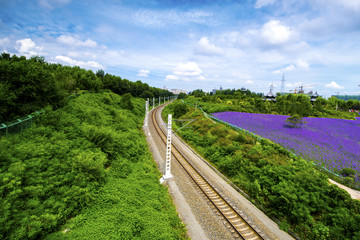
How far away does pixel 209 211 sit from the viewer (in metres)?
12.2

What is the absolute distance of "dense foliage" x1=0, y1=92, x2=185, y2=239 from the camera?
26.1 ft

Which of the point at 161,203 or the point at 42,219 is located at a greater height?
the point at 42,219

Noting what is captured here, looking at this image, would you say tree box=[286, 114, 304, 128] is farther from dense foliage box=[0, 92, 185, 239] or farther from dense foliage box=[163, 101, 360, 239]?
dense foliage box=[0, 92, 185, 239]

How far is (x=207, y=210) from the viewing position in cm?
1231

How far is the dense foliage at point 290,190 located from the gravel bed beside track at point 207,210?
109 centimetres

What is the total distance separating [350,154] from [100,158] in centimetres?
2800

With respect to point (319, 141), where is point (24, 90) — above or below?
above

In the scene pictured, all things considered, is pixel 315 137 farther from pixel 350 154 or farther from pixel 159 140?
pixel 159 140

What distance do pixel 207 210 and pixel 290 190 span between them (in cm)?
712

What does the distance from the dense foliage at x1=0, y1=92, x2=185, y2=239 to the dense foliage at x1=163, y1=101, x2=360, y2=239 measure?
826 centimetres

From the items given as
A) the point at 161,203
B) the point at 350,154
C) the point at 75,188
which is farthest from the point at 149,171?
the point at 350,154

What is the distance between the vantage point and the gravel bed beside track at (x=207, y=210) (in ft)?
34.5

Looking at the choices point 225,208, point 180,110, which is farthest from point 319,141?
point 180,110

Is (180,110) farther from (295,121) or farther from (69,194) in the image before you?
(69,194)
